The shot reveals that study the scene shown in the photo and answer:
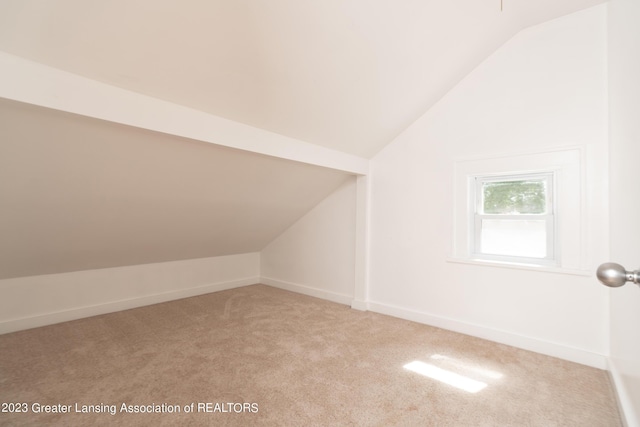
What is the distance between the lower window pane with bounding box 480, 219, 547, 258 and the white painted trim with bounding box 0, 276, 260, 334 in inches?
143

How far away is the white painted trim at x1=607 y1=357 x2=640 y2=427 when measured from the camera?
1402 mm

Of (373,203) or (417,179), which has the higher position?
Result: (417,179)

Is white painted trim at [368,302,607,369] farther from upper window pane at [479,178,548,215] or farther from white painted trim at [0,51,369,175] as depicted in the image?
white painted trim at [0,51,369,175]

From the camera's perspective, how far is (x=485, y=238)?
2928mm

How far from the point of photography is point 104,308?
11.0 ft

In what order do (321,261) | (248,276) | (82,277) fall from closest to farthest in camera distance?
(82,277), (321,261), (248,276)

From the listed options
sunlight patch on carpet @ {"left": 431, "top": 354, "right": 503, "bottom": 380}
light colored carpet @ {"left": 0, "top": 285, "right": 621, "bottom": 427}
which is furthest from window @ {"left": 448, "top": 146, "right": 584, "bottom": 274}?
sunlight patch on carpet @ {"left": 431, "top": 354, "right": 503, "bottom": 380}

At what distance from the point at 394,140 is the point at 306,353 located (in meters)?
2.49

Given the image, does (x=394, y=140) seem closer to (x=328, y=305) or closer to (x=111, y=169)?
(x=328, y=305)

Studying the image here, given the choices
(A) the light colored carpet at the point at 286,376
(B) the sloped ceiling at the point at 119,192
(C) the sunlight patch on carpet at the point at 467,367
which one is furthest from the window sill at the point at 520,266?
(B) the sloped ceiling at the point at 119,192

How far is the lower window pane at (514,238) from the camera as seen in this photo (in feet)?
8.64

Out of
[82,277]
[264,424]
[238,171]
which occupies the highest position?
[238,171]

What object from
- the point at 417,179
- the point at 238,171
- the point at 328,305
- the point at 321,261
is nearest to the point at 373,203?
the point at 417,179

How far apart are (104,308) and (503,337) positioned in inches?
167
